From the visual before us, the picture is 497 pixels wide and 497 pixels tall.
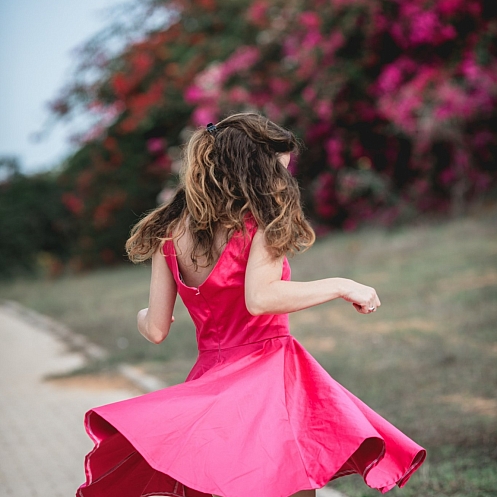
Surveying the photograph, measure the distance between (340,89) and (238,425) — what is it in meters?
11.6

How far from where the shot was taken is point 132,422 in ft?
7.66

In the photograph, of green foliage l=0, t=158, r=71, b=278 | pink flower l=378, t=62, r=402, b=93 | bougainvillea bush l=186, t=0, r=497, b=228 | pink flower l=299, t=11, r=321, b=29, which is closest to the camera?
bougainvillea bush l=186, t=0, r=497, b=228

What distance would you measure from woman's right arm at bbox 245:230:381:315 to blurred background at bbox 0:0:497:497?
1811 mm

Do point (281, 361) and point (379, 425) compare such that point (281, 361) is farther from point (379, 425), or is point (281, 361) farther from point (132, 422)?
point (132, 422)

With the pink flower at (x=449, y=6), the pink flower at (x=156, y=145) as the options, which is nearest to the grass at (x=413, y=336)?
the pink flower at (x=449, y=6)

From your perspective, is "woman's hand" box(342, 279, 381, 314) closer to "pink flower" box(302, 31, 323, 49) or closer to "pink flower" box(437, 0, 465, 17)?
"pink flower" box(437, 0, 465, 17)

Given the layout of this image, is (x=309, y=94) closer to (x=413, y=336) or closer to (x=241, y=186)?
(x=413, y=336)

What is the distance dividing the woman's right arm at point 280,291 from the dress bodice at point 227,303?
9 cm

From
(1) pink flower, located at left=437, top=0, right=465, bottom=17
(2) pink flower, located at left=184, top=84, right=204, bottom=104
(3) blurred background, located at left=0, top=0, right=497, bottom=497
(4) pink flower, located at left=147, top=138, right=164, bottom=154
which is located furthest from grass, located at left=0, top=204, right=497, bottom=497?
(4) pink flower, located at left=147, top=138, right=164, bottom=154

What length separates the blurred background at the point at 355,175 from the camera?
6.14 metres

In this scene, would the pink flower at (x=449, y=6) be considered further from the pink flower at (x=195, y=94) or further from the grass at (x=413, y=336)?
the pink flower at (x=195, y=94)

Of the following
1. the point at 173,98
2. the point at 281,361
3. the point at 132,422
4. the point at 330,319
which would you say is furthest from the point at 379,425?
the point at 173,98

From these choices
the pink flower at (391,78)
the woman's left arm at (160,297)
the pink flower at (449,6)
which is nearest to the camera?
the woman's left arm at (160,297)

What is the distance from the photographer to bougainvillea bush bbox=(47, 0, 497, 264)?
38.9 ft
